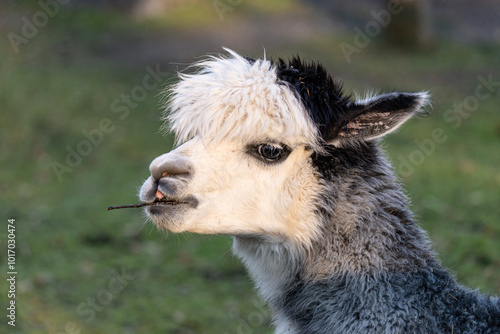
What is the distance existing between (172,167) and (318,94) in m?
0.76

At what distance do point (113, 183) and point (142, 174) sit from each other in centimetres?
41

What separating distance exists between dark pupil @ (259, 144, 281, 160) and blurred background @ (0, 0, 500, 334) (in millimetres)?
553

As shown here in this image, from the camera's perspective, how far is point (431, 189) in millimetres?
8039

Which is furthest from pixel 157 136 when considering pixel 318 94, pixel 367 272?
pixel 367 272

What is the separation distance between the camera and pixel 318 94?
123 inches

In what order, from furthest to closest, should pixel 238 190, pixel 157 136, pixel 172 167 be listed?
pixel 157 136, pixel 238 190, pixel 172 167

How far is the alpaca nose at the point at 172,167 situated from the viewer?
295 centimetres

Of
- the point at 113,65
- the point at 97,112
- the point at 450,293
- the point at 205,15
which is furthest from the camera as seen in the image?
the point at 205,15

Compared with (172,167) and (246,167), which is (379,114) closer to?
(246,167)

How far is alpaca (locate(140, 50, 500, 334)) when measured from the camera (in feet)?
9.73

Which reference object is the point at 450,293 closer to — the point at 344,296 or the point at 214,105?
the point at 344,296

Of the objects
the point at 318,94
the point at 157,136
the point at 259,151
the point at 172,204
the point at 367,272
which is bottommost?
the point at 157,136

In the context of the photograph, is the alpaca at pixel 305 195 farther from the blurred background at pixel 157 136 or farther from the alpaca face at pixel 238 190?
the blurred background at pixel 157 136

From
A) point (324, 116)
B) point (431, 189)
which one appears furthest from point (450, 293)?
point (431, 189)
